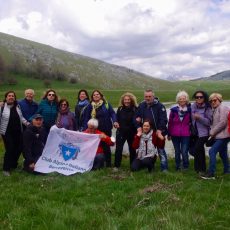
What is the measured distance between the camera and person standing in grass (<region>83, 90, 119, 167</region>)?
45.3ft

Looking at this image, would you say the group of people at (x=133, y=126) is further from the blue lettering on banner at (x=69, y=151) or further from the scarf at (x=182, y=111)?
the blue lettering on banner at (x=69, y=151)

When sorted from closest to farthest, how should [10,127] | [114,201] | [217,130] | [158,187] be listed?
1. [114,201]
2. [158,187]
3. [217,130]
4. [10,127]

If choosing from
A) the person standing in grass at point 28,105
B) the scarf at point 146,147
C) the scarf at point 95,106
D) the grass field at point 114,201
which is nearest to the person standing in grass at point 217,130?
the grass field at point 114,201

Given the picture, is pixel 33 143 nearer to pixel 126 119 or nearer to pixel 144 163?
pixel 126 119

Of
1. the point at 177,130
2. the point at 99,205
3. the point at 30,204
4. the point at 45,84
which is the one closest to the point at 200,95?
the point at 177,130

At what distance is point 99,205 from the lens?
27.9 feet

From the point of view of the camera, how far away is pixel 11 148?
519 inches

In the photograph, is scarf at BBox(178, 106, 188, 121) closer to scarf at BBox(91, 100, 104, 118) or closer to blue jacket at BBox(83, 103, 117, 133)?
blue jacket at BBox(83, 103, 117, 133)

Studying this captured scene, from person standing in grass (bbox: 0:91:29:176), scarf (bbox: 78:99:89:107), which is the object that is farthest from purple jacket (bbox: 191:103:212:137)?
person standing in grass (bbox: 0:91:29:176)

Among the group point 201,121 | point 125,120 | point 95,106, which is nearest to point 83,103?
point 95,106

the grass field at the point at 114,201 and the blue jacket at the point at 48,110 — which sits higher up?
the blue jacket at the point at 48,110

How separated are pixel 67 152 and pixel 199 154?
464 cm

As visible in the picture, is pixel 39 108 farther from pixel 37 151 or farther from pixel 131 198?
pixel 131 198

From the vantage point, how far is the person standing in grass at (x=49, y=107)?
13.7 meters
